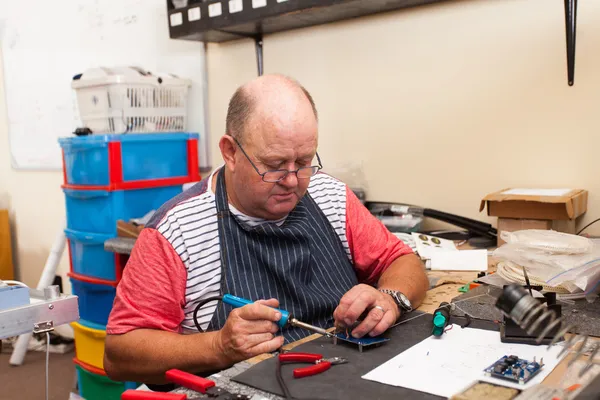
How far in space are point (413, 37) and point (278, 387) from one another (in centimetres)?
150

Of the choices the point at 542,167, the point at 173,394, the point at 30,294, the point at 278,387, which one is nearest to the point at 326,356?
the point at 278,387

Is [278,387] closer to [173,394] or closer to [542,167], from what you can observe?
[173,394]

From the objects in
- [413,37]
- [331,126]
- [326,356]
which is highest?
[413,37]

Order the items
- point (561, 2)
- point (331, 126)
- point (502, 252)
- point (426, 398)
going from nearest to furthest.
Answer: point (426, 398) → point (502, 252) → point (561, 2) → point (331, 126)

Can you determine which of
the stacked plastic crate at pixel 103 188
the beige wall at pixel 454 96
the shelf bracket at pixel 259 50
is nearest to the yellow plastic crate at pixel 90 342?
the stacked plastic crate at pixel 103 188

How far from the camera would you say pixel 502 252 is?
1.33m

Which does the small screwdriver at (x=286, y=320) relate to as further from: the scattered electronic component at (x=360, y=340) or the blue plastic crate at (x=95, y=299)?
the blue plastic crate at (x=95, y=299)

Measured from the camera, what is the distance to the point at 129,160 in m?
2.37

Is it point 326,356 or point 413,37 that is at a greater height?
point 413,37

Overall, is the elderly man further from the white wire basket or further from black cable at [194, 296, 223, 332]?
the white wire basket

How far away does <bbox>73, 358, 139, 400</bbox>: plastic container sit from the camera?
2184 mm

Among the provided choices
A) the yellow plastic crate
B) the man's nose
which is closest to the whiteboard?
the yellow plastic crate

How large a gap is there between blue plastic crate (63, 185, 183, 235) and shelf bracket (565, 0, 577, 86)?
4.97 ft

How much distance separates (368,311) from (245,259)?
1.00 ft
